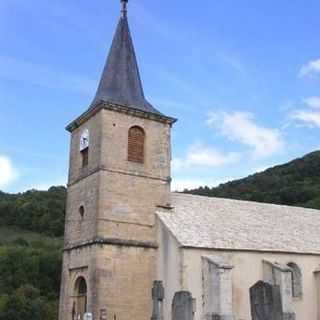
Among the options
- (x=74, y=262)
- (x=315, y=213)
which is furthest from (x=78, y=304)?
(x=315, y=213)

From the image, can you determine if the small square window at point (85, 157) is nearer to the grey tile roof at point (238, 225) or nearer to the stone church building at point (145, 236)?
the stone church building at point (145, 236)

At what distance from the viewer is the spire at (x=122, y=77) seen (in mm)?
26656

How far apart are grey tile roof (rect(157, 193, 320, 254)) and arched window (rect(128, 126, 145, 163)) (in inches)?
117

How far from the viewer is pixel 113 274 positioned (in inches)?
910

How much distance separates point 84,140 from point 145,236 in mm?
6114

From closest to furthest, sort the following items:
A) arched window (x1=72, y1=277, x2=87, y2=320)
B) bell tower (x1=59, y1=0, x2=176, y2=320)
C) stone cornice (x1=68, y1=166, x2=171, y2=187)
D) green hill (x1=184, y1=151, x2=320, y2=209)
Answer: bell tower (x1=59, y1=0, x2=176, y2=320) → arched window (x1=72, y1=277, x2=87, y2=320) → stone cornice (x1=68, y1=166, x2=171, y2=187) → green hill (x1=184, y1=151, x2=320, y2=209)

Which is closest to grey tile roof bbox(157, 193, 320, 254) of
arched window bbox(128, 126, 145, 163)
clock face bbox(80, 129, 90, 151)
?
arched window bbox(128, 126, 145, 163)

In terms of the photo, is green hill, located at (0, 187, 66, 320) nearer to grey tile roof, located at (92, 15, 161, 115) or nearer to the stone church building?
the stone church building

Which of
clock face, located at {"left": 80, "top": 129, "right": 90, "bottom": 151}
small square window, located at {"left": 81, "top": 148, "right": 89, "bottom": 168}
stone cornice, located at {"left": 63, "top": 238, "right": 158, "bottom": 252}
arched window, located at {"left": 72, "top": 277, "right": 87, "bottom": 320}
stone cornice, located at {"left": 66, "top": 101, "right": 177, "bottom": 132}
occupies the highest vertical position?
stone cornice, located at {"left": 66, "top": 101, "right": 177, "bottom": 132}

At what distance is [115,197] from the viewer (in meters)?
24.4

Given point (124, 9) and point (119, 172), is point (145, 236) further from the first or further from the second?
point (124, 9)

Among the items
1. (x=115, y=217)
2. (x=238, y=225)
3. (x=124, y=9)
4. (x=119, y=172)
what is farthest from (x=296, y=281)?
(x=124, y=9)

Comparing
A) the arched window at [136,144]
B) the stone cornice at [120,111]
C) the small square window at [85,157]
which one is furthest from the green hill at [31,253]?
the arched window at [136,144]

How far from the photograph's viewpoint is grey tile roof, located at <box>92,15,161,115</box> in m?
26.6
